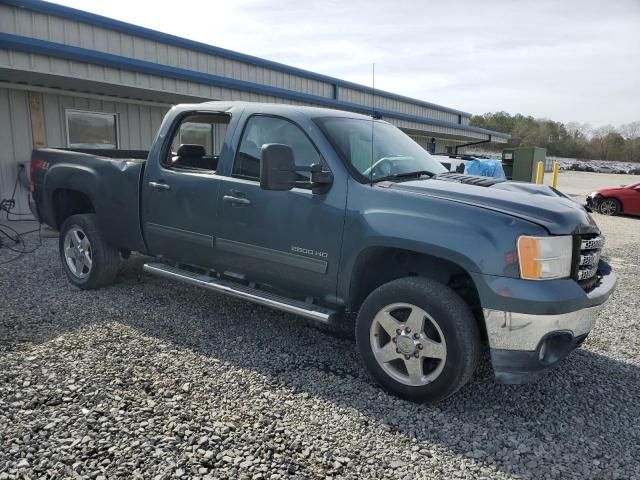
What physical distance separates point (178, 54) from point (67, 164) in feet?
22.5

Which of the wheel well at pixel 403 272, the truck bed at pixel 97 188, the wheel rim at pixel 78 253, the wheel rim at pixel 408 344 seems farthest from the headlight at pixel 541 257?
the wheel rim at pixel 78 253

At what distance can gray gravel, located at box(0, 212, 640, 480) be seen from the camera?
2.59m

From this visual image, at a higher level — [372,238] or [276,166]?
[276,166]

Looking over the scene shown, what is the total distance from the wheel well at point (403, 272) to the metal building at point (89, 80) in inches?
260

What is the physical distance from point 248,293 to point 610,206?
586 inches

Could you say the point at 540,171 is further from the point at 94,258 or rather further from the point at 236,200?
the point at 94,258

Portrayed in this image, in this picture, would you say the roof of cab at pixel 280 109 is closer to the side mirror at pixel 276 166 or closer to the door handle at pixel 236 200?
the side mirror at pixel 276 166

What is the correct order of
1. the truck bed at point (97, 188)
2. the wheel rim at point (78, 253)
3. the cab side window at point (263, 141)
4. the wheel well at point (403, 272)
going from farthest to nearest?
the wheel rim at point (78, 253) < the truck bed at point (97, 188) < the cab side window at point (263, 141) < the wheel well at point (403, 272)

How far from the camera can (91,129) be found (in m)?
10.3

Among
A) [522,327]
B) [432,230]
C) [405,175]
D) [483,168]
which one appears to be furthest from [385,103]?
[522,327]

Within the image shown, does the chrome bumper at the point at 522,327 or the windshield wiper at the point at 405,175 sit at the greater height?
the windshield wiper at the point at 405,175

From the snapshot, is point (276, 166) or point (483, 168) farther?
point (483, 168)

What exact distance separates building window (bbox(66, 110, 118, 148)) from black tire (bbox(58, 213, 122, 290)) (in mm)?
5403

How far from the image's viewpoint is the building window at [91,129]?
9.94m
